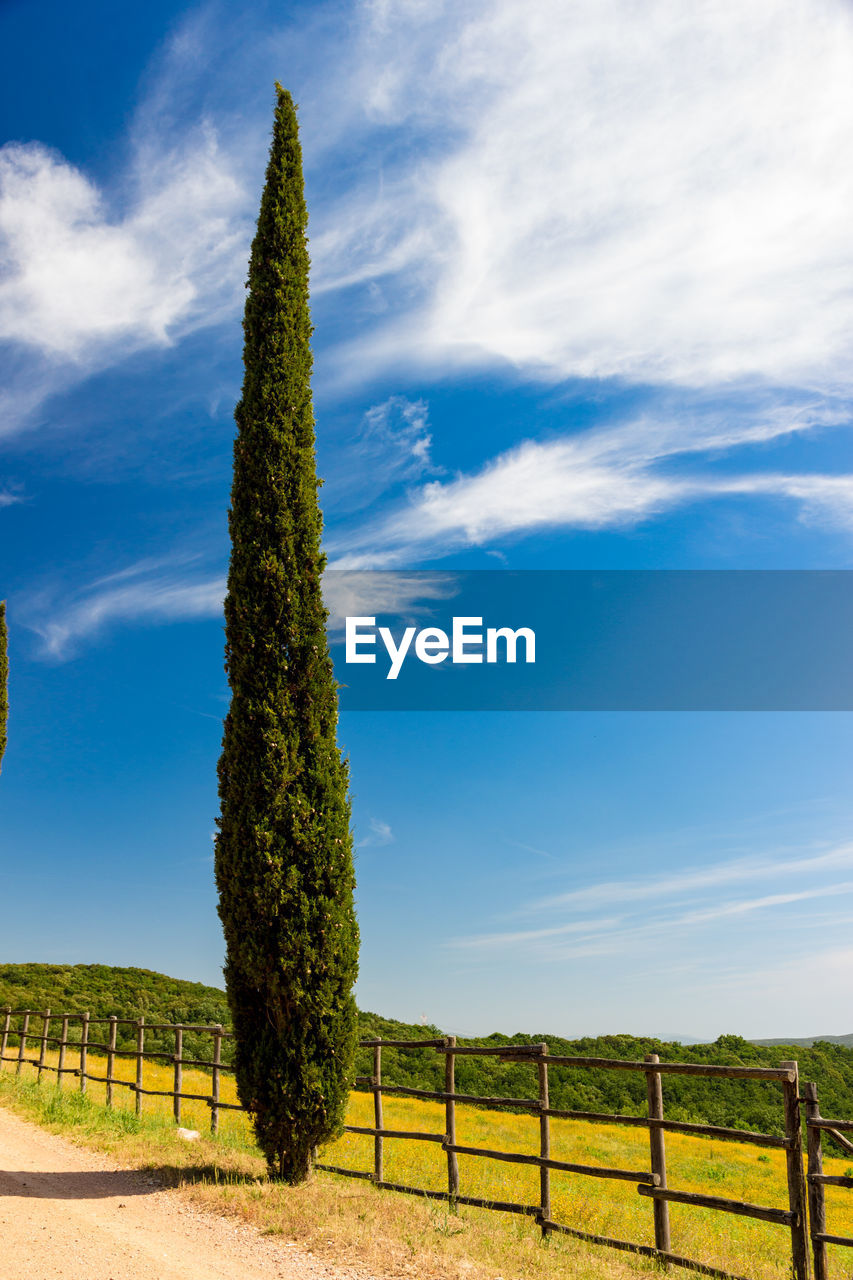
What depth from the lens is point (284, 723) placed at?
10.9 m

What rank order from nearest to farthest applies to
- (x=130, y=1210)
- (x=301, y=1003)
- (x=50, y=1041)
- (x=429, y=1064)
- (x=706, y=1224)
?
(x=130, y=1210) < (x=301, y=1003) < (x=706, y=1224) < (x=50, y=1041) < (x=429, y=1064)

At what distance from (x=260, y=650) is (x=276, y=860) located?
260 cm

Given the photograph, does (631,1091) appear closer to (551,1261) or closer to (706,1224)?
(706,1224)

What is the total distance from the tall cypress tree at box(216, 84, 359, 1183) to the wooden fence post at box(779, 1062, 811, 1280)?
5019 millimetres

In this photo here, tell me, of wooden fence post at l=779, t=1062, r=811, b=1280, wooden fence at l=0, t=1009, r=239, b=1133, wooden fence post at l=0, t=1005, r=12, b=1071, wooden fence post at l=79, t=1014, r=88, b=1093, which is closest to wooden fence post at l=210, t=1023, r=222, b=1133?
wooden fence at l=0, t=1009, r=239, b=1133

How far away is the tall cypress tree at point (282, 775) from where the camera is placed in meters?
10.2

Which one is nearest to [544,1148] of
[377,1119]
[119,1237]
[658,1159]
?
[658,1159]

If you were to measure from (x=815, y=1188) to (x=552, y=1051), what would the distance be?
2684cm

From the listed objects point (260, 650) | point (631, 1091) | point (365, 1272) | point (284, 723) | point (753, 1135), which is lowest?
point (631, 1091)

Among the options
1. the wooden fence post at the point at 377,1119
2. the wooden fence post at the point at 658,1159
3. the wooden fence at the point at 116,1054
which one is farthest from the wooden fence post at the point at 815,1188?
the wooden fence at the point at 116,1054

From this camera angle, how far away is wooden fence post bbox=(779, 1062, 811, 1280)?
716cm

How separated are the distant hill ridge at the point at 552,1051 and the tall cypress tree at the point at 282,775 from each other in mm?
10978

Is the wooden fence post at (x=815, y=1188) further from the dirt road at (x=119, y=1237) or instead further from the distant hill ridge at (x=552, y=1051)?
the distant hill ridge at (x=552, y=1051)

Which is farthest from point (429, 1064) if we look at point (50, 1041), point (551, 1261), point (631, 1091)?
point (551, 1261)
